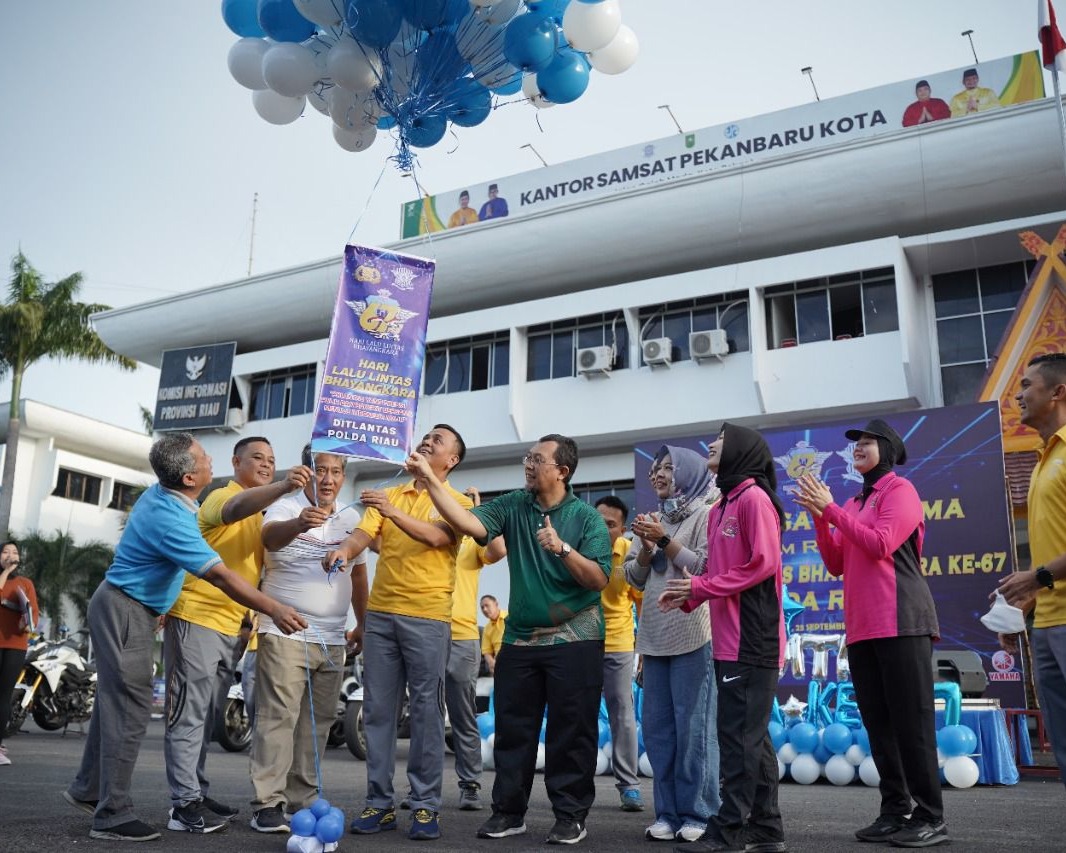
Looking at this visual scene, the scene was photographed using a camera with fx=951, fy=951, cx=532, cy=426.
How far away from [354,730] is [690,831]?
6359 millimetres

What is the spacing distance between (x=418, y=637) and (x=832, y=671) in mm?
6414

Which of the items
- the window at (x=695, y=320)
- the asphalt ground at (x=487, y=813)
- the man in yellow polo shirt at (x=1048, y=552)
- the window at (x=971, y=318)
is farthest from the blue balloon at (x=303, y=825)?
the window at (x=971, y=318)

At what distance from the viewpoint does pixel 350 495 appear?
24.0 metres

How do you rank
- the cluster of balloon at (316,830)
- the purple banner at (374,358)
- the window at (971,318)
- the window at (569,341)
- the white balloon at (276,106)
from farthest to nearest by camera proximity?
the window at (569,341), the window at (971,318), the white balloon at (276,106), the purple banner at (374,358), the cluster of balloon at (316,830)

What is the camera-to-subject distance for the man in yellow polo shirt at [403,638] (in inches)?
173

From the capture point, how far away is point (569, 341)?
20.9 metres

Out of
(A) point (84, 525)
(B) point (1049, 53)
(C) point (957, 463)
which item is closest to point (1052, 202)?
(C) point (957, 463)

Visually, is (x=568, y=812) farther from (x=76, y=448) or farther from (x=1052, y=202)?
(x=76, y=448)

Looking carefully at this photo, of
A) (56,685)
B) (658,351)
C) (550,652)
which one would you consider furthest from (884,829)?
(658,351)

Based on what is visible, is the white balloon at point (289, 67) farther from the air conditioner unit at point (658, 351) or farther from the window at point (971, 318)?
the window at point (971, 318)

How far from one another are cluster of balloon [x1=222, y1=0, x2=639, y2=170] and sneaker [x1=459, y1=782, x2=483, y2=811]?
3881 mm

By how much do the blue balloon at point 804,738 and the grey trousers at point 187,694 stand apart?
5.08m

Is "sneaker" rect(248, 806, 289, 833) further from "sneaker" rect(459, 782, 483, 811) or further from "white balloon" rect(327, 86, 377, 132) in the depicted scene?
"white balloon" rect(327, 86, 377, 132)

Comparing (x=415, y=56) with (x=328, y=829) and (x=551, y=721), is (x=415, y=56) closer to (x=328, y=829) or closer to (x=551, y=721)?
(x=551, y=721)
